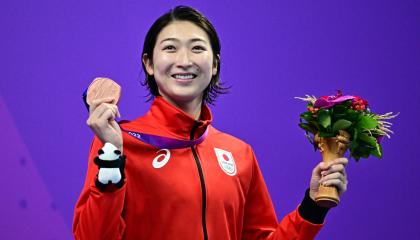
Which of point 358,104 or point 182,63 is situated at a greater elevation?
point 182,63

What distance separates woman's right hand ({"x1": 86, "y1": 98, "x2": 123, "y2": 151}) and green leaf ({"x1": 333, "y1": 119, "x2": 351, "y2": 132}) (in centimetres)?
67

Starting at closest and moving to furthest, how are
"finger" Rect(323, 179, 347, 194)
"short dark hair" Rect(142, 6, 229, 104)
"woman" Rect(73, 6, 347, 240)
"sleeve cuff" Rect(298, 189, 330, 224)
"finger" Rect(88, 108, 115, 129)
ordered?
"finger" Rect(88, 108, 115, 129)
"woman" Rect(73, 6, 347, 240)
"finger" Rect(323, 179, 347, 194)
"sleeve cuff" Rect(298, 189, 330, 224)
"short dark hair" Rect(142, 6, 229, 104)

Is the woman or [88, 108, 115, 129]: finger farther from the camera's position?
the woman

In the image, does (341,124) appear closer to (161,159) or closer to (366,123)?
(366,123)

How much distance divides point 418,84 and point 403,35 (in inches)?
10.8

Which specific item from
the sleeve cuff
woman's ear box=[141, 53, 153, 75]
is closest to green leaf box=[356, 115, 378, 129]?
the sleeve cuff

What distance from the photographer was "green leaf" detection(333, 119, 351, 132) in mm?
2119

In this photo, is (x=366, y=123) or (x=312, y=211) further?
(x=312, y=211)

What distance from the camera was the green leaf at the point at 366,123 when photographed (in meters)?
2.13

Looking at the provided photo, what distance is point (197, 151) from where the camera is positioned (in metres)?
2.31

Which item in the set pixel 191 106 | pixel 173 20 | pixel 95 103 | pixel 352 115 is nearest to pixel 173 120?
pixel 191 106

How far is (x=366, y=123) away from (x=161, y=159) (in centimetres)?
64

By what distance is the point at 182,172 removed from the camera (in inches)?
86.5

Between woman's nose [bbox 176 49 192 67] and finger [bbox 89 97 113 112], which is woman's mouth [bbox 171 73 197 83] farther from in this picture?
finger [bbox 89 97 113 112]
